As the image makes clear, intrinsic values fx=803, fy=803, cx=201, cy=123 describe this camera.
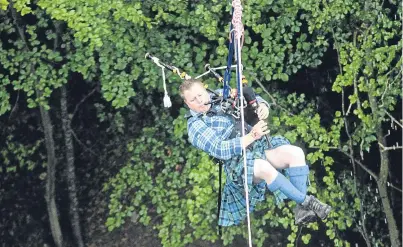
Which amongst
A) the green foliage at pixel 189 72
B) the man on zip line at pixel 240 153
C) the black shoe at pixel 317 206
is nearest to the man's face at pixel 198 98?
the man on zip line at pixel 240 153

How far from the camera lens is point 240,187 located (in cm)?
417

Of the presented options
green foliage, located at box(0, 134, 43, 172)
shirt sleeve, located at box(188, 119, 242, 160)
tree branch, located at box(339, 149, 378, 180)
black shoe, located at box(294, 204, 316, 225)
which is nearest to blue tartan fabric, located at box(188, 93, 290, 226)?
shirt sleeve, located at box(188, 119, 242, 160)

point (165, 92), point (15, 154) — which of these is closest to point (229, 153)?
point (165, 92)

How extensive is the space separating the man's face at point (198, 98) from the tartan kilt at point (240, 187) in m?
0.31

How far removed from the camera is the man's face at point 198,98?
4066 millimetres

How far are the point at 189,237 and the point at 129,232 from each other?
0.33m

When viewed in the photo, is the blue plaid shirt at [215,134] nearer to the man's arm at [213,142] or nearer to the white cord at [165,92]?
the man's arm at [213,142]

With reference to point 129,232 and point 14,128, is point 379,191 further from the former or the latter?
point 14,128

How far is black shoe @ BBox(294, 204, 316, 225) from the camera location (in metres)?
4.33

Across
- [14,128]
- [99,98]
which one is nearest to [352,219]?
[99,98]

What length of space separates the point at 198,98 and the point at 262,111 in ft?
1.11

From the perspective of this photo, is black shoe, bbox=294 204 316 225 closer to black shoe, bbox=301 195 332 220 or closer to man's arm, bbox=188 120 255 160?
black shoe, bbox=301 195 332 220

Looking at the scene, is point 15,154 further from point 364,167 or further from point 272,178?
point 364,167

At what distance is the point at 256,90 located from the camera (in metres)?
4.30
